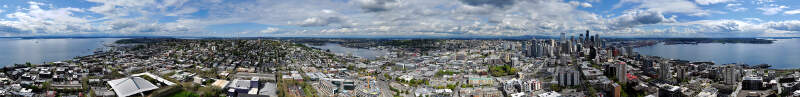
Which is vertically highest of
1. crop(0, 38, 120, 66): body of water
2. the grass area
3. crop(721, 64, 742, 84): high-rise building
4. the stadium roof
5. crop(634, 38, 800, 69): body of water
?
crop(0, 38, 120, 66): body of water

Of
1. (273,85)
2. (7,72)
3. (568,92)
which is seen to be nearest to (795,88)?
(568,92)

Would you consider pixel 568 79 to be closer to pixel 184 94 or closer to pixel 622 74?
pixel 622 74

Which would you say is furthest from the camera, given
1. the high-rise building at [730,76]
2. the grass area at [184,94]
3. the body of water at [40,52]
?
the body of water at [40,52]

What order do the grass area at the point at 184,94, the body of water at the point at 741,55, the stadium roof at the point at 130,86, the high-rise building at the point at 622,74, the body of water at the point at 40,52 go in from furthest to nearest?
the body of water at the point at 741,55 < the body of water at the point at 40,52 < the high-rise building at the point at 622,74 < the grass area at the point at 184,94 < the stadium roof at the point at 130,86

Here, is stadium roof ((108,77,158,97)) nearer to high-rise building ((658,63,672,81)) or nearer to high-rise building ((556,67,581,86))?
high-rise building ((556,67,581,86))

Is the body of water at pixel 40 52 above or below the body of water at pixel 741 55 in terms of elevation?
above

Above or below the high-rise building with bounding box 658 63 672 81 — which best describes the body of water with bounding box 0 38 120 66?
above

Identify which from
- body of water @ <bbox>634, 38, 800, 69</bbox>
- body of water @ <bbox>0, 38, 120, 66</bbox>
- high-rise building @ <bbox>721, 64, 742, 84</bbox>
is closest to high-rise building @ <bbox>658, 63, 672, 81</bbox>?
A: high-rise building @ <bbox>721, 64, 742, 84</bbox>

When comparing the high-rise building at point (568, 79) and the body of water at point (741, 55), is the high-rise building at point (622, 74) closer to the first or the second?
the high-rise building at point (568, 79)

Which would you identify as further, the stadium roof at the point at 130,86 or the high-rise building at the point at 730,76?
the high-rise building at the point at 730,76

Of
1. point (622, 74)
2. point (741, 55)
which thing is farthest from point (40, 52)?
point (741, 55)

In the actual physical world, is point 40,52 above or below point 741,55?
above

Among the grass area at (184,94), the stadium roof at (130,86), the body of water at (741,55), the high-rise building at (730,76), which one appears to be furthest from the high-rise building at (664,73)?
the stadium roof at (130,86)
